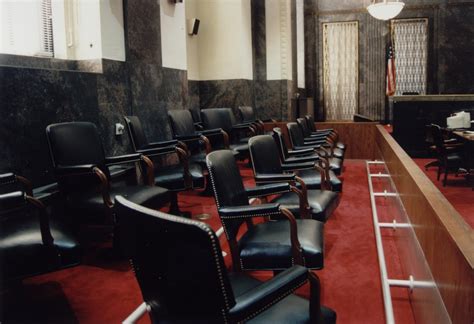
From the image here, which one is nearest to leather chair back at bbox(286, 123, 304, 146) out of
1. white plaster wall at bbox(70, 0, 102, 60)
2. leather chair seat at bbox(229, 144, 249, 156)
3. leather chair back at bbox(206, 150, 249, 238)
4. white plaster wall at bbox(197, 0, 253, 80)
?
leather chair seat at bbox(229, 144, 249, 156)

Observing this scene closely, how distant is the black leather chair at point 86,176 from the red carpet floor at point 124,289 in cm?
42

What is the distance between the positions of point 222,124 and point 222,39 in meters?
2.83

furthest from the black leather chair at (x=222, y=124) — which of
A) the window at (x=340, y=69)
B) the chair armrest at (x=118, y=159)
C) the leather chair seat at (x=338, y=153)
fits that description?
the window at (x=340, y=69)

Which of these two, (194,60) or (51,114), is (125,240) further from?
(194,60)

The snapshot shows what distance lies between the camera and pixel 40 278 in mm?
2945

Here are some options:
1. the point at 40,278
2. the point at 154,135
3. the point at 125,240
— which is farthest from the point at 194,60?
the point at 125,240

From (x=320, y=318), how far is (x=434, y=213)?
0.62 m

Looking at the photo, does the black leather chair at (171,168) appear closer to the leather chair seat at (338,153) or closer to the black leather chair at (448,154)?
the leather chair seat at (338,153)

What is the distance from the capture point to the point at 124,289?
2.71 metres

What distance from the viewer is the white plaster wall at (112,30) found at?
4094 mm

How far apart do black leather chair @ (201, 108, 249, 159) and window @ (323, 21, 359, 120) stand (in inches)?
257

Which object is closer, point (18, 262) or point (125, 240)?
point (125, 240)

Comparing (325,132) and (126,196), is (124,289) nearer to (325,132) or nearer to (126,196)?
(126,196)

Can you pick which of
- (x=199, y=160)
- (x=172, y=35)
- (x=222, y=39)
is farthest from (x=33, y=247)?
(x=222, y=39)
